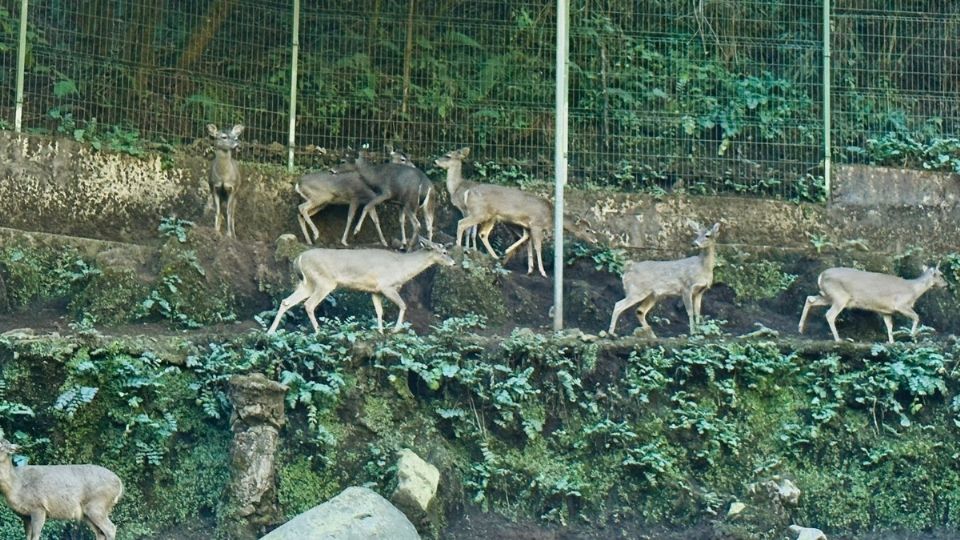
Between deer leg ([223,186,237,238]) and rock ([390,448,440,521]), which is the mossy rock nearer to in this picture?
deer leg ([223,186,237,238])

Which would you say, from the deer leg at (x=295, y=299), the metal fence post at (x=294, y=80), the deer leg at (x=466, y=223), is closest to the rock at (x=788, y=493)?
the deer leg at (x=466, y=223)

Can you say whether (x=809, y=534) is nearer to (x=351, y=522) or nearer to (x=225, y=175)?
(x=351, y=522)

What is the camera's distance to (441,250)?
71.8 feet

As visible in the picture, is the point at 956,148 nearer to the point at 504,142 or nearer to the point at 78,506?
the point at 504,142

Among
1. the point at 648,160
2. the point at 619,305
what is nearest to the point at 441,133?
the point at 648,160

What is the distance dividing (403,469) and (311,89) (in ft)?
26.1

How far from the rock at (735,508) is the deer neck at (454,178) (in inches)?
258

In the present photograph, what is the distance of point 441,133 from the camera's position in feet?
82.8

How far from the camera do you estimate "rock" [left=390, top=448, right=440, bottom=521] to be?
1842 cm

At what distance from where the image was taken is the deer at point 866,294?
864 inches

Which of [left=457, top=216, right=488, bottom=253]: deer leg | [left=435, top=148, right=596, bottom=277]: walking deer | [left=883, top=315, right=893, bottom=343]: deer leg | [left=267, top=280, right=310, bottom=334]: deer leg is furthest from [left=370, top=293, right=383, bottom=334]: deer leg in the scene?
[left=883, top=315, right=893, bottom=343]: deer leg

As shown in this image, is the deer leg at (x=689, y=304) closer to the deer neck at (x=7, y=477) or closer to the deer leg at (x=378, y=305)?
the deer leg at (x=378, y=305)

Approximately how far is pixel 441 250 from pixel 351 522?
5.75m

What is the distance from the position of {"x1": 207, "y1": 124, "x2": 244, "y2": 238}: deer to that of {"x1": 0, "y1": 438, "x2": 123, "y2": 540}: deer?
5717 millimetres
